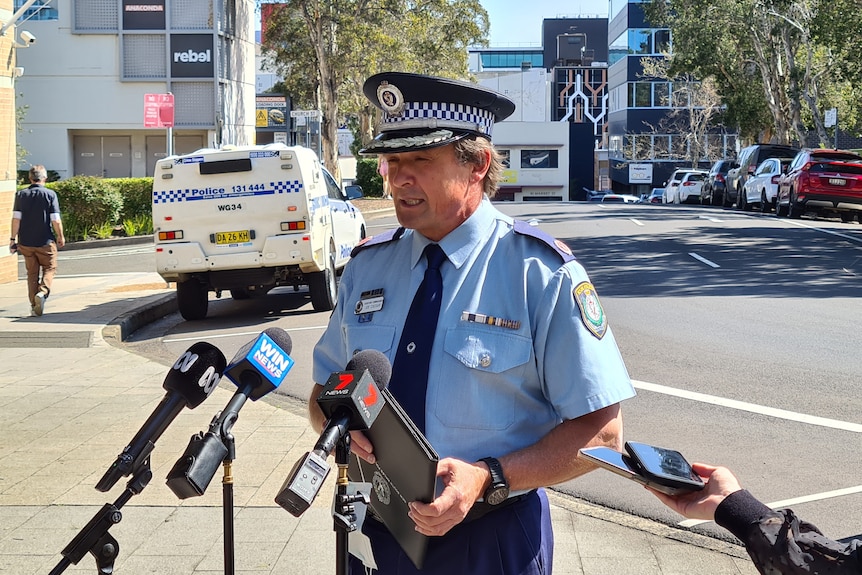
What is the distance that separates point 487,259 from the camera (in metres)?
Result: 2.98

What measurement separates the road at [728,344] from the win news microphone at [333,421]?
2347mm

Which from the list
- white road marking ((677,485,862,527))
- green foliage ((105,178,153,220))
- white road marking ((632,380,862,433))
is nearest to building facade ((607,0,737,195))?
green foliage ((105,178,153,220))

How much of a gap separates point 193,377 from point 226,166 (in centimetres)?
1218

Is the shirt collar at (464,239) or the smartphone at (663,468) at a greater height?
the shirt collar at (464,239)

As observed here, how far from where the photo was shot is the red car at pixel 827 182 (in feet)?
89.8

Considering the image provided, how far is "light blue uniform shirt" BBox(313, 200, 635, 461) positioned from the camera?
→ 279cm

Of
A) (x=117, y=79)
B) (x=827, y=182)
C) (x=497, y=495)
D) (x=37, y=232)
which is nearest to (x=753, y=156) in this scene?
(x=827, y=182)

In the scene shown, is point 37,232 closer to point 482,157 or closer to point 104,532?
point 482,157

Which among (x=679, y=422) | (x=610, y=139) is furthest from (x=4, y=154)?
(x=610, y=139)

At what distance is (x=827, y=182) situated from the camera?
2739 centimetres

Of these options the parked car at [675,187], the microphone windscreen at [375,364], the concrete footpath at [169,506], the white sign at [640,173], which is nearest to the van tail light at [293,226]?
the concrete footpath at [169,506]

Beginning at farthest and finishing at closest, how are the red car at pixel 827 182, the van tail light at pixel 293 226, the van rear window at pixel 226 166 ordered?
the red car at pixel 827 182 < the van tail light at pixel 293 226 < the van rear window at pixel 226 166

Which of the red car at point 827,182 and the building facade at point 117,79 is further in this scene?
the building facade at point 117,79

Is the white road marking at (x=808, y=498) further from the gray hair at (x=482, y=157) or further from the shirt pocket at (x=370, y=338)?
the shirt pocket at (x=370, y=338)
